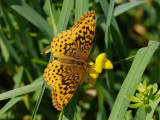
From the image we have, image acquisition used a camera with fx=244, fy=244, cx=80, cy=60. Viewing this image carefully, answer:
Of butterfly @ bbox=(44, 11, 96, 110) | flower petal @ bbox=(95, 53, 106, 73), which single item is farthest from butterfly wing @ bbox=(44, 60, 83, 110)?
flower petal @ bbox=(95, 53, 106, 73)

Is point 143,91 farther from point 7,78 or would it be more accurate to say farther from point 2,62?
point 7,78

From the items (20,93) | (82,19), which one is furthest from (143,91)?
(20,93)

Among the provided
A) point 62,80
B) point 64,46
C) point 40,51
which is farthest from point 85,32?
point 40,51

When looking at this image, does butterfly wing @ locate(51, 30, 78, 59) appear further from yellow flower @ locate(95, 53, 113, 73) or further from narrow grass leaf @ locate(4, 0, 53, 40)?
narrow grass leaf @ locate(4, 0, 53, 40)

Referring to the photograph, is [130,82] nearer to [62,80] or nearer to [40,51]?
[62,80]

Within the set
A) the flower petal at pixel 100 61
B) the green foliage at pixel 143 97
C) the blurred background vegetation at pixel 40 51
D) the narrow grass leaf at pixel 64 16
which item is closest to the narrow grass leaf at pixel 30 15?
the blurred background vegetation at pixel 40 51

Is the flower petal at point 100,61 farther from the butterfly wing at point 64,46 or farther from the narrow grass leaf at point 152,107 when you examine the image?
the narrow grass leaf at point 152,107
